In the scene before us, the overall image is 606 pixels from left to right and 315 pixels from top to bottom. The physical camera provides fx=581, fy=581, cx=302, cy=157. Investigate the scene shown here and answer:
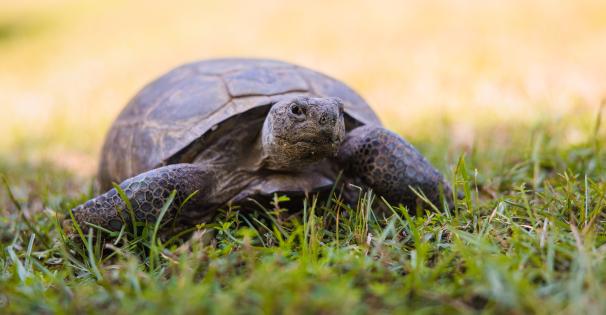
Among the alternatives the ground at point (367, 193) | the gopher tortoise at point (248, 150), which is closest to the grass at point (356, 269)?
the ground at point (367, 193)

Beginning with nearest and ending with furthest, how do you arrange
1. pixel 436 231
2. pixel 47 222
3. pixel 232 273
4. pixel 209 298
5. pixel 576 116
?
pixel 209 298 < pixel 232 273 < pixel 436 231 < pixel 47 222 < pixel 576 116

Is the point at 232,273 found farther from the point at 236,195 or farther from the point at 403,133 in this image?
the point at 403,133

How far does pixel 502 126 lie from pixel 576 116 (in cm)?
69

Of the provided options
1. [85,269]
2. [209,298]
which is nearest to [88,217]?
[85,269]

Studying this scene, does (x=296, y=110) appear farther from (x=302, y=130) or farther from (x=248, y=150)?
(x=248, y=150)

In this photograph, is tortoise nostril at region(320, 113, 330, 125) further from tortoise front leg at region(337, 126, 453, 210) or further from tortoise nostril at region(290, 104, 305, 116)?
tortoise front leg at region(337, 126, 453, 210)

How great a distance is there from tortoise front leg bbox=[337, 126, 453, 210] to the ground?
0.10 m

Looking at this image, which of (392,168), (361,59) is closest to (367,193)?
(392,168)

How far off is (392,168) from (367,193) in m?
0.19

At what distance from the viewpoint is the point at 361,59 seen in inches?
380

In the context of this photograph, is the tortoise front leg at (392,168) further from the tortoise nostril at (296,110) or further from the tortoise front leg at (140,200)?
the tortoise front leg at (140,200)

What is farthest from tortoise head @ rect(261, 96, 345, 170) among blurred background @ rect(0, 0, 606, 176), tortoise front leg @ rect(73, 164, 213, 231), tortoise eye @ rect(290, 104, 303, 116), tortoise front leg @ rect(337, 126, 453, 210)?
blurred background @ rect(0, 0, 606, 176)

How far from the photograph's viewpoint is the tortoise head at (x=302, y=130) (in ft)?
9.12

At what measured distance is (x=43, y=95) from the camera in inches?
416
